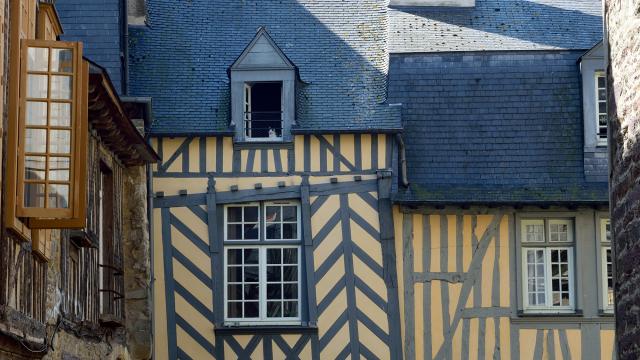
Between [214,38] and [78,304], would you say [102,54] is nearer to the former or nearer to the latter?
[214,38]

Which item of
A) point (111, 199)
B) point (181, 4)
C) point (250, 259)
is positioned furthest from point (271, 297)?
point (181, 4)

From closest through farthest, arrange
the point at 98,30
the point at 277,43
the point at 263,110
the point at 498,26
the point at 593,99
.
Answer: the point at 98,30
the point at 593,99
the point at 263,110
the point at 277,43
the point at 498,26

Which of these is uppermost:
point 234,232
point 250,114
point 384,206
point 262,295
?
point 250,114

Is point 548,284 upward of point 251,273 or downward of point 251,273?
downward

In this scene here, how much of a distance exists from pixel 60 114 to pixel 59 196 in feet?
1.75

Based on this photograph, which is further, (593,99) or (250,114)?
(250,114)

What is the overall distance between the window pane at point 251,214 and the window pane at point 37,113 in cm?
641

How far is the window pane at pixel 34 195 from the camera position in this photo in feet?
28.1

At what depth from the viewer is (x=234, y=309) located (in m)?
14.9

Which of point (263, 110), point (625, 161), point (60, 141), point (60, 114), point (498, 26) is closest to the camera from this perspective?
point (625, 161)

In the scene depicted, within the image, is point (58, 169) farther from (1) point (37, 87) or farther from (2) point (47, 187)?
(1) point (37, 87)

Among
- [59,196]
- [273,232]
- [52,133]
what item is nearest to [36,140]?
[52,133]

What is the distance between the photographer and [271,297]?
1501cm

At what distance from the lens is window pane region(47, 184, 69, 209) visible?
8602 millimetres
